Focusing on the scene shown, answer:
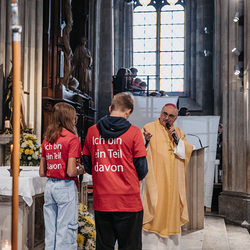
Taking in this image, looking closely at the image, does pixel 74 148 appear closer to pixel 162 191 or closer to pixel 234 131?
pixel 162 191

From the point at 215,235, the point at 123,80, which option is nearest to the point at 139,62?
the point at 123,80

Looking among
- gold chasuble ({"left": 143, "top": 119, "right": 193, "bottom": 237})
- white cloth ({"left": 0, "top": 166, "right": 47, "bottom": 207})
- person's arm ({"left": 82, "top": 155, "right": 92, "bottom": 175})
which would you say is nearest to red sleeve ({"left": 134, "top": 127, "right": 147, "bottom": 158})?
person's arm ({"left": 82, "top": 155, "right": 92, "bottom": 175})

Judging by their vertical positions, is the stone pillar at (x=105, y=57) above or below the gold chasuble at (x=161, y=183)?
above

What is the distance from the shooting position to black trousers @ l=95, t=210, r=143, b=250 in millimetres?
3021

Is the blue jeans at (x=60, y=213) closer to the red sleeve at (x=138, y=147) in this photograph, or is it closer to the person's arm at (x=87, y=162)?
the person's arm at (x=87, y=162)

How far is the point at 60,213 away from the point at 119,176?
866 millimetres

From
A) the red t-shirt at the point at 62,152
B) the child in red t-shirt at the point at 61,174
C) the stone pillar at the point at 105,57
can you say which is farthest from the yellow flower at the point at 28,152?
the stone pillar at the point at 105,57

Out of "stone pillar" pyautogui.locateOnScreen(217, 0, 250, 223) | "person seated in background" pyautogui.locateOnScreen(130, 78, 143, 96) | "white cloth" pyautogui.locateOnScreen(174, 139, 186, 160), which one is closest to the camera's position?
"white cloth" pyautogui.locateOnScreen(174, 139, 186, 160)

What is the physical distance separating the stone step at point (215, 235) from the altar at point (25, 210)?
2.35 m

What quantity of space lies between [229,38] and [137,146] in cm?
725

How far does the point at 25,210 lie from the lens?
4375 millimetres

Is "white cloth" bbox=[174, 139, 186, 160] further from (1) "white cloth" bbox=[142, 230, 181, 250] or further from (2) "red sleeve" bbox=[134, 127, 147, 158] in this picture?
(2) "red sleeve" bbox=[134, 127, 147, 158]

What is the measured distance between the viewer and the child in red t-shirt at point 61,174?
3.53m

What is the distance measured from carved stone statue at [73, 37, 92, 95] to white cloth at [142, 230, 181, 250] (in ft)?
31.9
